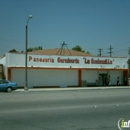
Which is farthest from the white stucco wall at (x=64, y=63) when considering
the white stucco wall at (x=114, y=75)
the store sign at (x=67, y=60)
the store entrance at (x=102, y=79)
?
the store entrance at (x=102, y=79)

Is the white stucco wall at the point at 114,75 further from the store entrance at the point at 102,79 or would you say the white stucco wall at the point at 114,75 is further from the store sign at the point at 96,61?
the store sign at the point at 96,61

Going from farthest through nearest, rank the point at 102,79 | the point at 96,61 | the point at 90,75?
1. the point at 102,79
2. the point at 90,75
3. the point at 96,61

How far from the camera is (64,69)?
40.7m

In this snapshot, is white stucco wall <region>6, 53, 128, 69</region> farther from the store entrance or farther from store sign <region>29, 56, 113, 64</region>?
the store entrance

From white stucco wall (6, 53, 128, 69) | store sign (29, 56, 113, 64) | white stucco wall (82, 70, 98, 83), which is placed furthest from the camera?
white stucco wall (82, 70, 98, 83)

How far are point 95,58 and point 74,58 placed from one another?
3746 mm

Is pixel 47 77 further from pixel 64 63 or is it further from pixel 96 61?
pixel 96 61

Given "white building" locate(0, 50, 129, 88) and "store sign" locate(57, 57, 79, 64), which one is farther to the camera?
"store sign" locate(57, 57, 79, 64)

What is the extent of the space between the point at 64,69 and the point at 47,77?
294 centimetres

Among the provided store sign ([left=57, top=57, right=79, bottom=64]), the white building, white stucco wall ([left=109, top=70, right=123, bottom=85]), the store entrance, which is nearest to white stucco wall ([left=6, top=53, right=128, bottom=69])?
the white building

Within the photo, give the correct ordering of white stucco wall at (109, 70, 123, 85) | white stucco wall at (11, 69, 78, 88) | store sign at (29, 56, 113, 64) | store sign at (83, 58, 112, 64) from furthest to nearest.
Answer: white stucco wall at (109, 70, 123, 85) < store sign at (83, 58, 112, 64) < store sign at (29, 56, 113, 64) < white stucco wall at (11, 69, 78, 88)

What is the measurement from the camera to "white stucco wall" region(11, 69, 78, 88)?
38.0 m

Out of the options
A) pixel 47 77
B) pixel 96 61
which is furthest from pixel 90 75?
pixel 47 77

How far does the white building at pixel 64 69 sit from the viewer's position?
37.8 meters
